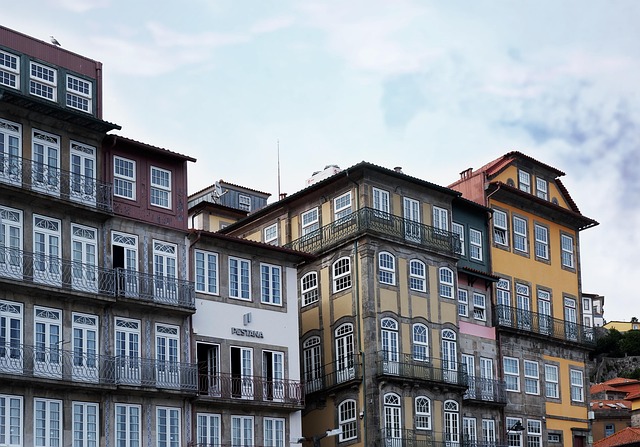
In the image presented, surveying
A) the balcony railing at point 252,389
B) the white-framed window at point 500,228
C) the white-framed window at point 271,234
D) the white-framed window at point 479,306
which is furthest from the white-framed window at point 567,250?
the balcony railing at point 252,389

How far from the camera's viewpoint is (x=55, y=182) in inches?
1586

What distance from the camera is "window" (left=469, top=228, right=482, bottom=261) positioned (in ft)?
189

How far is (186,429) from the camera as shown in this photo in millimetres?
42438

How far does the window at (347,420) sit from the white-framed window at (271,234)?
985cm

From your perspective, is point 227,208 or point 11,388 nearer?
point 11,388

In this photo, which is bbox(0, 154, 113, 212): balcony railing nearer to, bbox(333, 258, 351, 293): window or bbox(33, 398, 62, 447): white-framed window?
bbox(33, 398, 62, 447): white-framed window

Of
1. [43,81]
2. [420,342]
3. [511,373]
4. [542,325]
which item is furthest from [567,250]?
[43,81]

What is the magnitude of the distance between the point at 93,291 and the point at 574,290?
32343 millimetres

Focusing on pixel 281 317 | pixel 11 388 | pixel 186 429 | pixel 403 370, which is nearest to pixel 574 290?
pixel 403 370

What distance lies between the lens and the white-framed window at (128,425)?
132ft

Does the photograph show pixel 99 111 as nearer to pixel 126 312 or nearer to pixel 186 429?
pixel 126 312

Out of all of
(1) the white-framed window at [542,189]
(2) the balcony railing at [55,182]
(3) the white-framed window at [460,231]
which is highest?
(1) the white-framed window at [542,189]

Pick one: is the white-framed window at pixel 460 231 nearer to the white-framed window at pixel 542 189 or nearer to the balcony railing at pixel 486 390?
the balcony railing at pixel 486 390

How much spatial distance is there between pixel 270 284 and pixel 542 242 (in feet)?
67.7
